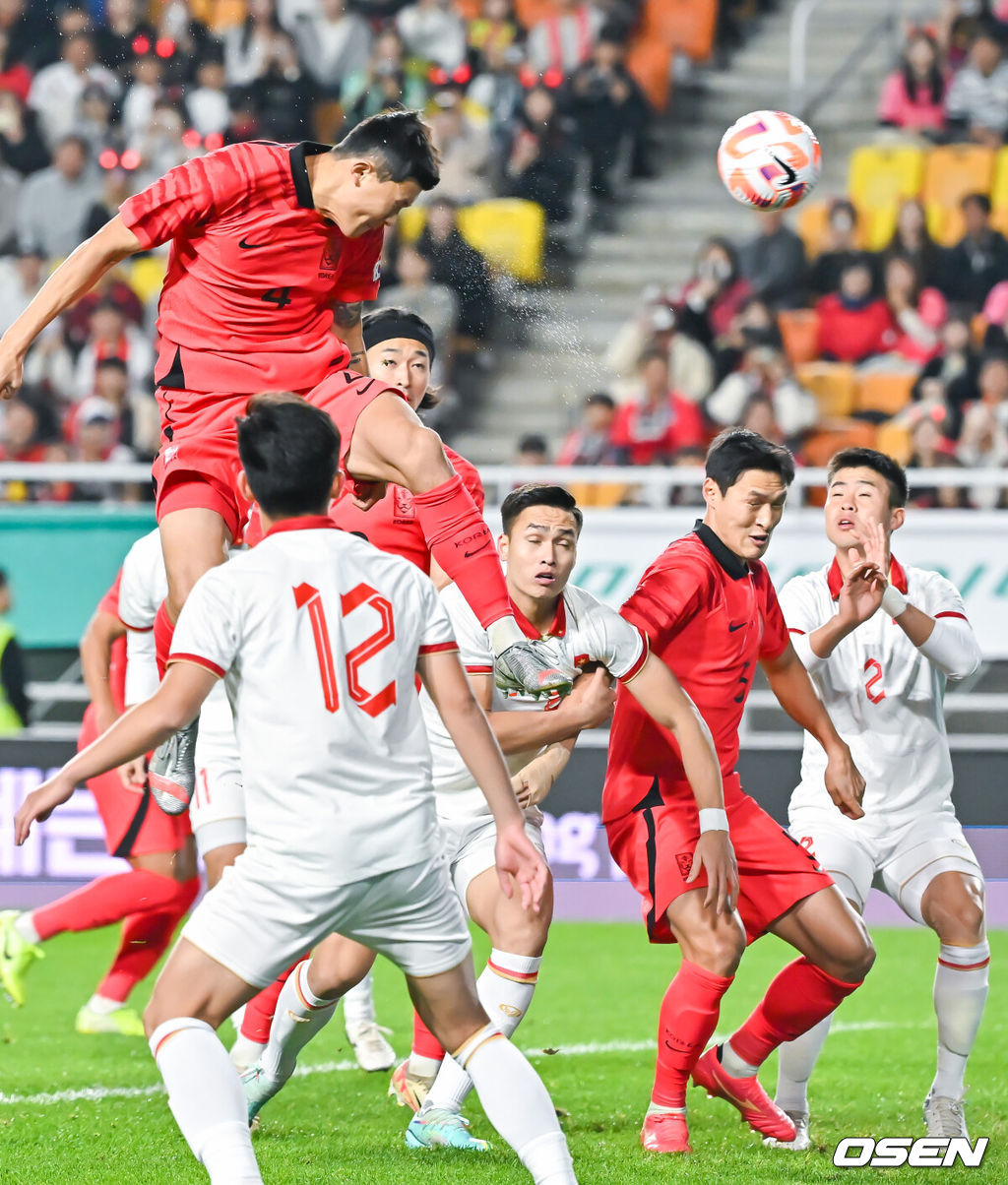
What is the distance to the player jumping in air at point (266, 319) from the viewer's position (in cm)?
468

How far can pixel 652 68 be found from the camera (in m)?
14.0

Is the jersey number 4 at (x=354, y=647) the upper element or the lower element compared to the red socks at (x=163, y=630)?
upper

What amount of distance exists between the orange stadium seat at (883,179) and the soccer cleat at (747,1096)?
8.99 meters

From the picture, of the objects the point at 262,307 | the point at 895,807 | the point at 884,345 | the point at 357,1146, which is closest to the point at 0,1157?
the point at 357,1146

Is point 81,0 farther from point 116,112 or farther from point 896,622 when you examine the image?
point 896,622

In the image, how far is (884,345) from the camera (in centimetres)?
1229

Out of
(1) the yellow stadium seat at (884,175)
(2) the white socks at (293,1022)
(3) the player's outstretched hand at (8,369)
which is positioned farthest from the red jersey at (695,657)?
(1) the yellow stadium seat at (884,175)

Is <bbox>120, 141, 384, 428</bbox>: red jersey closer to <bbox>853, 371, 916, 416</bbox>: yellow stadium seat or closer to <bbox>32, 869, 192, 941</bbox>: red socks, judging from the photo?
<bbox>32, 869, 192, 941</bbox>: red socks

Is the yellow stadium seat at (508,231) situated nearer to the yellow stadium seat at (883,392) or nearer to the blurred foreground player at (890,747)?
the yellow stadium seat at (883,392)

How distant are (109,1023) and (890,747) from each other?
340cm

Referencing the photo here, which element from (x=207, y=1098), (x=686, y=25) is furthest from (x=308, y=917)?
(x=686, y=25)

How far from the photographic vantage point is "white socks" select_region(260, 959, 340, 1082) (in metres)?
4.79

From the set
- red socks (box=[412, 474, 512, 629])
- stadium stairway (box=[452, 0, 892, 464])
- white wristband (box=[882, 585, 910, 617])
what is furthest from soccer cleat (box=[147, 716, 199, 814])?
stadium stairway (box=[452, 0, 892, 464])

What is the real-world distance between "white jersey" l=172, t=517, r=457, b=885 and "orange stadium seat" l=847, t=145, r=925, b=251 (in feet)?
33.5
